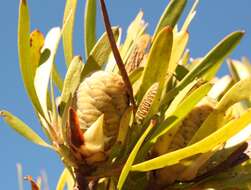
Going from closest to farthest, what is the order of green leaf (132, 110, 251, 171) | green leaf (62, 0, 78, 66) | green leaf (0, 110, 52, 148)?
green leaf (132, 110, 251, 171), green leaf (0, 110, 52, 148), green leaf (62, 0, 78, 66)

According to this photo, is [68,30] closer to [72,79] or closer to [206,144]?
[72,79]

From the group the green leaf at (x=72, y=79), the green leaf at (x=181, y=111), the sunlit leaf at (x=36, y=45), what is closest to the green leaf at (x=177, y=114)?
the green leaf at (x=181, y=111)

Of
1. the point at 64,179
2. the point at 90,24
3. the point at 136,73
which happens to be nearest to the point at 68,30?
the point at 90,24

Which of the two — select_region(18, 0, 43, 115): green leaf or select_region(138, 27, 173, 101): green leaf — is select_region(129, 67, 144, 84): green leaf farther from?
select_region(18, 0, 43, 115): green leaf

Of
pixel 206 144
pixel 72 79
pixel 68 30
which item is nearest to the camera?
pixel 206 144

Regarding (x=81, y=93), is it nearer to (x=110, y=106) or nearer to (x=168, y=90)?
(x=110, y=106)

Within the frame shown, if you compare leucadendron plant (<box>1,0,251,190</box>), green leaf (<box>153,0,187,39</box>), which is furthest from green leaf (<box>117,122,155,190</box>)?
green leaf (<box>153,0,187,39</box>)

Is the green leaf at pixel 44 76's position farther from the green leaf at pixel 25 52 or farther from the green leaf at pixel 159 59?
the green leaf at pixel 159 59
